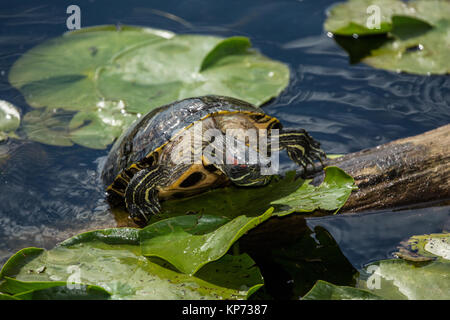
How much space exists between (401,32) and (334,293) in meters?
3.59

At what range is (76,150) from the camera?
3818 millimetres

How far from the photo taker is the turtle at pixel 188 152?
2.96m

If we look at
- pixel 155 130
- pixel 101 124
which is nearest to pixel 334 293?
pixel 155 130

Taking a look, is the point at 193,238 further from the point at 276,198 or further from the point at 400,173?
the point at 400,173

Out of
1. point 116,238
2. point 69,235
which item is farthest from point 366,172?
point 69,235

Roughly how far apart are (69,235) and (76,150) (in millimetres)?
1170

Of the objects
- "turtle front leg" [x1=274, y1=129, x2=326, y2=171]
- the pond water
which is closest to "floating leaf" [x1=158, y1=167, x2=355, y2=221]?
"turtle front leg" [x1=274, y1=129, x2=326, y2=171]

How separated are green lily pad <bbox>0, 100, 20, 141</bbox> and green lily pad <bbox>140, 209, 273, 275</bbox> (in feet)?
6.70

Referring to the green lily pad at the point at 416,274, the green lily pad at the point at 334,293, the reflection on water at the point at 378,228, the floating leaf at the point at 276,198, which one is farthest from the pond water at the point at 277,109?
the green lily pad at the point at 334,293

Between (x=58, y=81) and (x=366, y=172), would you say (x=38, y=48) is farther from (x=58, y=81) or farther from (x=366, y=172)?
(x=366, y=172)

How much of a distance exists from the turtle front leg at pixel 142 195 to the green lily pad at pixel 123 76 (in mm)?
913

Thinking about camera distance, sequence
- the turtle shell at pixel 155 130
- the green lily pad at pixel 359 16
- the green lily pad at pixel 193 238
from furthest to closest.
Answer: the green lily pad at pixel 359 16 < the turtle shell at pixel 155 130 < the green lily pad at pixel 193 238

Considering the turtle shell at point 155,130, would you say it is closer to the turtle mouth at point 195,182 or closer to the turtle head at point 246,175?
the turtle mouth at point 195,182

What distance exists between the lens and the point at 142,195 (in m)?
2.97
